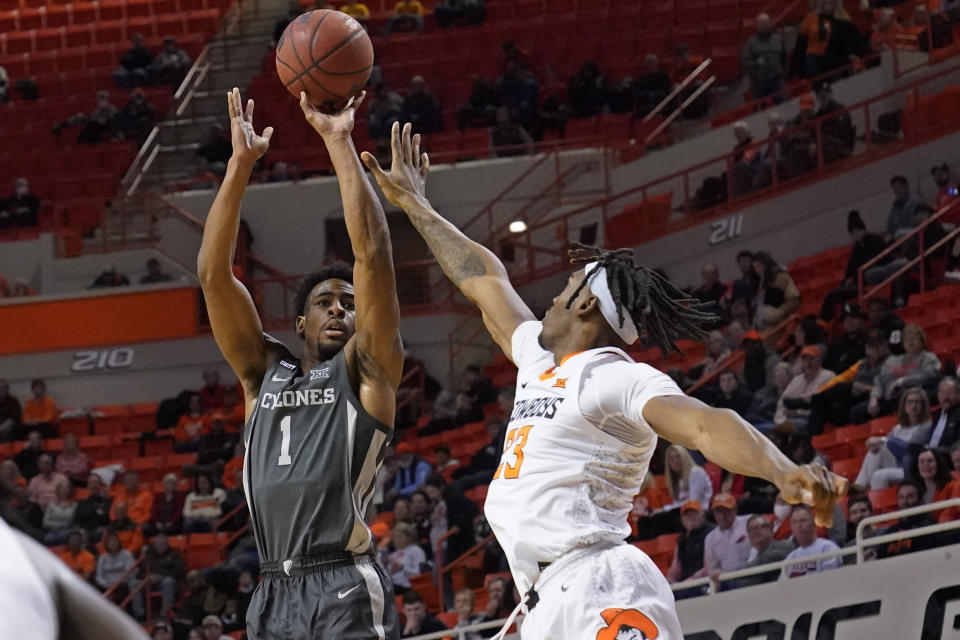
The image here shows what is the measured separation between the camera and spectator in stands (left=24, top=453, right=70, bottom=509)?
14938mm

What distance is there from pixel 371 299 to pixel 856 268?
9.28 m

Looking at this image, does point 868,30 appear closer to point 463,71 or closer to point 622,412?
point 463,71

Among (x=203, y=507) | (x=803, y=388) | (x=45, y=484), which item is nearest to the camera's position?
(x=803, y=388)

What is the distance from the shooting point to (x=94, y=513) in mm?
14492

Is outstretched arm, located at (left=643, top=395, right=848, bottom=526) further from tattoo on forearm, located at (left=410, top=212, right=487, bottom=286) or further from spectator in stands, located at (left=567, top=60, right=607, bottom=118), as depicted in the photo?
spectator in stands, located at (left=567, top=60, right=607, bottom=118)

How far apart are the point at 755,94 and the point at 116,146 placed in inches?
358

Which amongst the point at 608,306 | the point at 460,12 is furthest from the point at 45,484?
the point at 608,306

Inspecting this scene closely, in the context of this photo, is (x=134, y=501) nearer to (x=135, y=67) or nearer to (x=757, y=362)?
(x=757, y=362)

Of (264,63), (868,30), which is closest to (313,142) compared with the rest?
(264,63)

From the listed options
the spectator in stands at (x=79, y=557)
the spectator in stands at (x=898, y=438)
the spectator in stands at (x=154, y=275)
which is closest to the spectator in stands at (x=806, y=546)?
the spectator in stands at (x=898, y=438)

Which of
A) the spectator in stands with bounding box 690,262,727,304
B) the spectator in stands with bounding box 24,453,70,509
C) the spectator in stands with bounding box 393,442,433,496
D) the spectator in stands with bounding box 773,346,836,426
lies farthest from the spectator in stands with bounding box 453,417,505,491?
the spectator in stands with bounding box 24,453,70,509

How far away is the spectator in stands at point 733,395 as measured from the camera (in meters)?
11.1

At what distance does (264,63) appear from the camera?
21734 mm

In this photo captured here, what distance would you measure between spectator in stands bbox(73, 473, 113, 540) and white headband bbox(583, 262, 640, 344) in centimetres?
1103
